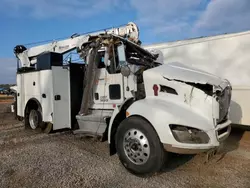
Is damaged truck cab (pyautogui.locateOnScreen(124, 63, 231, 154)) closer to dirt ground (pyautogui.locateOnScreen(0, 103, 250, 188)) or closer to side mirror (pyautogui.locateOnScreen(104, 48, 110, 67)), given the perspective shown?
dirt ground (pyautogui.locateOnScreen(0, 103, 250, 188))

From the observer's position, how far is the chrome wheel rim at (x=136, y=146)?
3875 millimetres

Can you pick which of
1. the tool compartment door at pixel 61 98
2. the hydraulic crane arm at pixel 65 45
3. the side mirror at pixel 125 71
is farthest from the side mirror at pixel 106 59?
the tool compartment door at pixel 61 98

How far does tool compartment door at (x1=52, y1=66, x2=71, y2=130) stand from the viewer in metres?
6.09

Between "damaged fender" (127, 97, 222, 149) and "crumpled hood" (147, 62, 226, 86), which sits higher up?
"crumpled hood" (147, 62, 226, 86)

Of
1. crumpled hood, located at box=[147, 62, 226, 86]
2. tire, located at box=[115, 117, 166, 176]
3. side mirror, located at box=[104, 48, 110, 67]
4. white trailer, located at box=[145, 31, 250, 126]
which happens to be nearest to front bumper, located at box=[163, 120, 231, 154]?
tire, located at box=[115, 117, 166, 176]

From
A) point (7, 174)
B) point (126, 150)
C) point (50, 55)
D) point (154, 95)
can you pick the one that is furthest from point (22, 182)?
point (50, 55)

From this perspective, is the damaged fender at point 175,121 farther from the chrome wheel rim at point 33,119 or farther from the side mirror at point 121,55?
the chrome wheel rim at point 33,119

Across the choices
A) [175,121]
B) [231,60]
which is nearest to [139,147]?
[175,121]

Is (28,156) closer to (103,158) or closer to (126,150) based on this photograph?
(103,158)

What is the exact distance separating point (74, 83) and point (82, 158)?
2.05m

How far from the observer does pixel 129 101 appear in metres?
4.58

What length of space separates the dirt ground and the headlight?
68 centimetres

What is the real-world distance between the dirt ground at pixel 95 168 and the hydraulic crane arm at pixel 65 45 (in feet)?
8.55

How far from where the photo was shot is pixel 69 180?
3.92 meters
